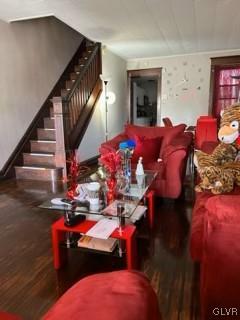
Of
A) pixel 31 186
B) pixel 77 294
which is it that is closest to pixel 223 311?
pixel 77 294

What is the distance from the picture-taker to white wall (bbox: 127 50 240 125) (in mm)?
6688

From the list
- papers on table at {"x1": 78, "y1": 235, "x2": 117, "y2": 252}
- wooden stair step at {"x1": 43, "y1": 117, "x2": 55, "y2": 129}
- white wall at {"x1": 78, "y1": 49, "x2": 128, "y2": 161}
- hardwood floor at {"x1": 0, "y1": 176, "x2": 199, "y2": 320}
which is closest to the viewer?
hardwood floor at {"x1": 0, "y1": 176, "x2": 199, "y2": 320}

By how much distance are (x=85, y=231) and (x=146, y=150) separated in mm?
1785

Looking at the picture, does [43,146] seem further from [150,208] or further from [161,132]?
[150,208]

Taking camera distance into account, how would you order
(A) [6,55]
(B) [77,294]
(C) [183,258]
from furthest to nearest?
(A) [6,55] → (C) [183,258] → (B) [77,294]

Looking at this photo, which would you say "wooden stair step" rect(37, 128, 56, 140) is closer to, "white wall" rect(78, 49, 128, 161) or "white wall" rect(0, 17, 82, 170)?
"white wall" rect(0, 17, 82, 170)

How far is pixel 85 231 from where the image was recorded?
5.74 feet

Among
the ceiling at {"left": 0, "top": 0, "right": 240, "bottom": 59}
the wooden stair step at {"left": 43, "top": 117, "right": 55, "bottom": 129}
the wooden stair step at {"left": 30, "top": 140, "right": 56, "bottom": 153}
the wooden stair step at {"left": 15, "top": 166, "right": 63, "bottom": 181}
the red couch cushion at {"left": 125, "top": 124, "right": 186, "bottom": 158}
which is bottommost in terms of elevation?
the wooden stair step at {"left": 15, "top": 166, "right": 63, "bottom": 181}

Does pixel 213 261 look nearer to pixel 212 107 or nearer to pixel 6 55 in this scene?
pixel 6 55

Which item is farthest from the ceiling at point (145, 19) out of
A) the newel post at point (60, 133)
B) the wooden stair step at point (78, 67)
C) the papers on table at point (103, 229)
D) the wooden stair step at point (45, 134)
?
the papers on table at point (103, 229)

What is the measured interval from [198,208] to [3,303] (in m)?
1.37

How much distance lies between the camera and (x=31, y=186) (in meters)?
3.94

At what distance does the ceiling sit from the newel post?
129 cm

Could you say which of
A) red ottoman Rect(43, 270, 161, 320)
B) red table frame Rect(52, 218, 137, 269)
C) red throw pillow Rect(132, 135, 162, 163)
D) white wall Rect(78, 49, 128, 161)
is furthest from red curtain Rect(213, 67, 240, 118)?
red ottoman Rect(43, 270, 161, 320)
